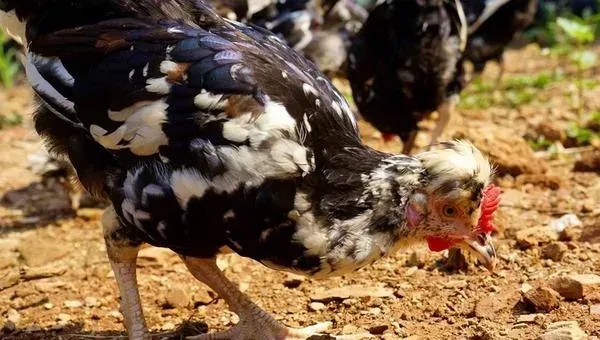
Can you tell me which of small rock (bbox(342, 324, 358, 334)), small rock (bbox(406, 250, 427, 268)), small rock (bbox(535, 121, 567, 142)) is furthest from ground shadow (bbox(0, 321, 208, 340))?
small rock (bbox(535, 121, 567, 142))

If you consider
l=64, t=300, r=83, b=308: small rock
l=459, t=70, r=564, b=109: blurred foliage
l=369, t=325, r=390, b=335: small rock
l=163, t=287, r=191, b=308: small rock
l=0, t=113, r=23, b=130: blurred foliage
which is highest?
l=64, t=300, r=83, b=308: small rock

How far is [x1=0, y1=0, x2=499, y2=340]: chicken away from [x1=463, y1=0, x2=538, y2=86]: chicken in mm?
3468

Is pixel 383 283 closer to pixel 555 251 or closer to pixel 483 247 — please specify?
pixel 555 251

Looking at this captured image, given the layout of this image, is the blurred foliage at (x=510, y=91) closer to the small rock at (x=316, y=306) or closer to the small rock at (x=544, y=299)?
the small rock at (x=316, y=306)

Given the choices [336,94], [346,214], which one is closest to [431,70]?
[336,94]

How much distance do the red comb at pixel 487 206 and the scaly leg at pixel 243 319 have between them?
0.78 metres

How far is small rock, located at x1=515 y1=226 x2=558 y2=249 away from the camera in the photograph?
165 inches

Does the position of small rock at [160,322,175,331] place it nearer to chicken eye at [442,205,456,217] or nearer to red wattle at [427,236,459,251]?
red wattle at [427,236,459,251]

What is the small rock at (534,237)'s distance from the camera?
4199 millimetres

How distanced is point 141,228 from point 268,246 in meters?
0.48

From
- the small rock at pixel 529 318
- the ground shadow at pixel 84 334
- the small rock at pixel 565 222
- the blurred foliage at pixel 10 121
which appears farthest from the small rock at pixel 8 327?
the blurred foliage at pixel 10 121

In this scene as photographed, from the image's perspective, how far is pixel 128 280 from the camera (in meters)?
3.53

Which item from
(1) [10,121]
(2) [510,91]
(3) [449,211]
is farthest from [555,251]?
(1) [10,121]

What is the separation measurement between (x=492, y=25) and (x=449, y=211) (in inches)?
162
